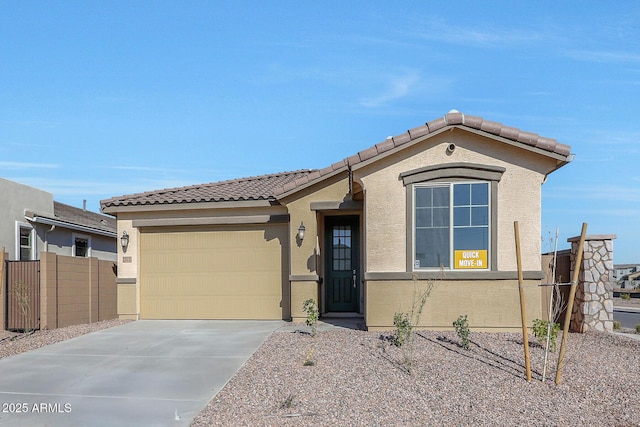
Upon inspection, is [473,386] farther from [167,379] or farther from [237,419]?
[167,379]

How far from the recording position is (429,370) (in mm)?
7453

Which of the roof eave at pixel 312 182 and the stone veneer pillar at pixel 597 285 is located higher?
the roof eave at pixel 312 182

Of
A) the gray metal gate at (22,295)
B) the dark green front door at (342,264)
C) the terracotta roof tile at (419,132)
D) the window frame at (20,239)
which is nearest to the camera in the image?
the terracotta roof tile at (419,132)

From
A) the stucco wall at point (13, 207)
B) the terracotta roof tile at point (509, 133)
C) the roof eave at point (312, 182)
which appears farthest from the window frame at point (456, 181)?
the stucco wall at point (13, 207)

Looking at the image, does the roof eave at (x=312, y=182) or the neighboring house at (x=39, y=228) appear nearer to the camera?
the roof eave at (x=312, y=182)

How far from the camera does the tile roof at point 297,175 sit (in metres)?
9.97

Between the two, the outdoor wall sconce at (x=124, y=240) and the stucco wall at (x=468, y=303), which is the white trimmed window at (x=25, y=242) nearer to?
the outdoor wall sconce at (x=124, y=240)

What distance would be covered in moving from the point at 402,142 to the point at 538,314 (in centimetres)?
433

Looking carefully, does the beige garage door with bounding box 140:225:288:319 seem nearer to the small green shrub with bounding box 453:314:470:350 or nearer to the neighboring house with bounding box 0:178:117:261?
the neighboring house with bounding box 0:178:117:261

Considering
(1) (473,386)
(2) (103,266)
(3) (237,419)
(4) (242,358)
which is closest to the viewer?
(3) (237,419)

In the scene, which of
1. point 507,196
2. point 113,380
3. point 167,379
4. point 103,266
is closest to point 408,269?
point 507,196

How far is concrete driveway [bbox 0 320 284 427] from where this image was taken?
6133mm

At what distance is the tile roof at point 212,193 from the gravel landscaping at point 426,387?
184 inches

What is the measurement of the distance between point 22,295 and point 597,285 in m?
12.8
